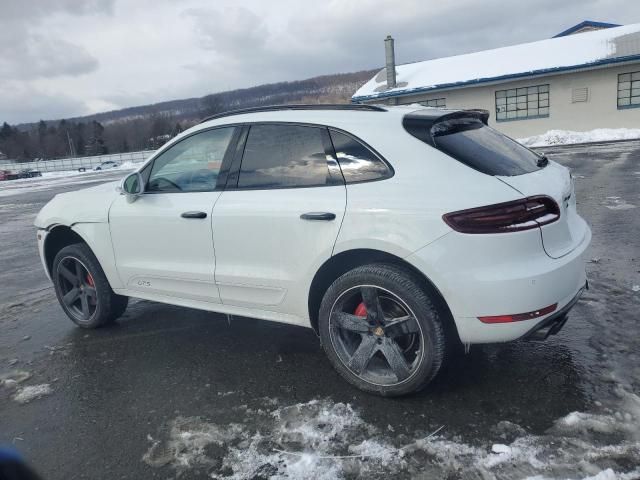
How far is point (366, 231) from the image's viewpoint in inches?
118

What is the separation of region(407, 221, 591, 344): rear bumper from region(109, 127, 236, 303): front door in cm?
166

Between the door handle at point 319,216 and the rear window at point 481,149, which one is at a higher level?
the rear window at point 481,149

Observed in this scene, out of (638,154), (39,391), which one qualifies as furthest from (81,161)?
(39,391)

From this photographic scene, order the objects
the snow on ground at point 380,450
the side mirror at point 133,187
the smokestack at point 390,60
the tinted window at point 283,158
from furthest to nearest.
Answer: the smokestack at point 390,60 → the side mirror at point 133,187 → the tinted window at point 283,158 → the snow on ground at point 380,450

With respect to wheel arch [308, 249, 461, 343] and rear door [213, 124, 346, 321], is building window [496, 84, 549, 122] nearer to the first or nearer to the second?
rear door [213, 124, 346, 321]

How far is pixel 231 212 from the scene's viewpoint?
11.6ft

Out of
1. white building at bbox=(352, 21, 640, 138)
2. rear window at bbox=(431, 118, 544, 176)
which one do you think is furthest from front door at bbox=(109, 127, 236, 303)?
white building at bbox=(352, 21, 640, 138)

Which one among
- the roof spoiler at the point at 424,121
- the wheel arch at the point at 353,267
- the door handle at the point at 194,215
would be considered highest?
the roof spoiler at the point at 424,121

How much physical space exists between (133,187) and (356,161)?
1.96m

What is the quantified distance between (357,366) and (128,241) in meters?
2.20

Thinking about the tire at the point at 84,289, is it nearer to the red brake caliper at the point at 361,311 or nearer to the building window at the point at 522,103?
the red brake caliper at the point at 361,311

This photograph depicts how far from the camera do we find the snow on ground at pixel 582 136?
24.2m

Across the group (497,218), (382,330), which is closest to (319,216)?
(382,330)

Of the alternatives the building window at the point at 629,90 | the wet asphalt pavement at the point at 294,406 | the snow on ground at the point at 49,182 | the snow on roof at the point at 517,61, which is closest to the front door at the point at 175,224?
the wet asphalt pavement at the point at 294,406
